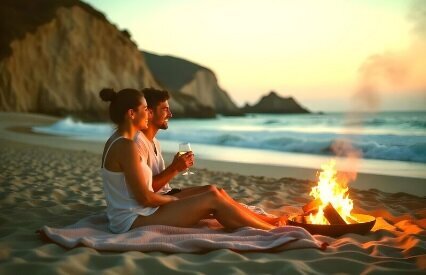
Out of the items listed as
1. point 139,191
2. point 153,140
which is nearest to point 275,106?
point 153,140

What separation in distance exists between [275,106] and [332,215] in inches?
1976

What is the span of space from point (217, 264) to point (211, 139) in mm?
14037

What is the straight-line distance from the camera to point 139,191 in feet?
11.7

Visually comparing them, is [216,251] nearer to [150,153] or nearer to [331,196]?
[150,153]

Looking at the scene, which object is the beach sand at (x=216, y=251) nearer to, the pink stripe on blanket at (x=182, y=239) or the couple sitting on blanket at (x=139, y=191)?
the pink stripe on blanket at (x=182, y=239)

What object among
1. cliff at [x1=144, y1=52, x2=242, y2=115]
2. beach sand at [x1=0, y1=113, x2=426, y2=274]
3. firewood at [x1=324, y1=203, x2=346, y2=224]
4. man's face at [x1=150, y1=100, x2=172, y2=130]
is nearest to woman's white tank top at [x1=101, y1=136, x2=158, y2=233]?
beach sand at [x1=0, y1=113, x2=426, y2=274]

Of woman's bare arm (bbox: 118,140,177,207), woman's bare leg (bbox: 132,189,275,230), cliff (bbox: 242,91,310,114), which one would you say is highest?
cliff (bbox: 242,91,310,114)

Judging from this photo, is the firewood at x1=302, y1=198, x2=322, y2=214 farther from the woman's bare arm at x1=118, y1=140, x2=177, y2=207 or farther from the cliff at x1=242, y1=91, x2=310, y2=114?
the cliff at x1=242, y1=91, x2=310, y2=114

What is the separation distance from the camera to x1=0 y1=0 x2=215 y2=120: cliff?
35.5m

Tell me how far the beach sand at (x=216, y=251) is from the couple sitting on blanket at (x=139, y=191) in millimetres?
437

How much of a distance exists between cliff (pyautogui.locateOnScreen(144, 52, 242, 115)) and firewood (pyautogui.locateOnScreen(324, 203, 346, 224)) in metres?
49.5

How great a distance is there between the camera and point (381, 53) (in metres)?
11.1

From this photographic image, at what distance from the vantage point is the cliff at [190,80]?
55438 mm

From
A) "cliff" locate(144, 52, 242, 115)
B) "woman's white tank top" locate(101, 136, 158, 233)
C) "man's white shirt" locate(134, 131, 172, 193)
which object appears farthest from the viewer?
"cliff" locate(144, 52, 242, 115)
